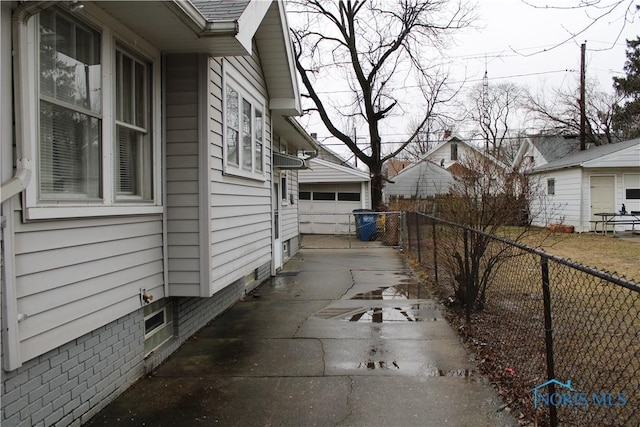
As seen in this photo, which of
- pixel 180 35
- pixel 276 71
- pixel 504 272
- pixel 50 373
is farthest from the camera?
pixel 276 71

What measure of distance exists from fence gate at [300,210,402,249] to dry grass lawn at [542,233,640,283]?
525cm

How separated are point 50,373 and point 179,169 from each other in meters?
2.28

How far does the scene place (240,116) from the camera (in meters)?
6.04

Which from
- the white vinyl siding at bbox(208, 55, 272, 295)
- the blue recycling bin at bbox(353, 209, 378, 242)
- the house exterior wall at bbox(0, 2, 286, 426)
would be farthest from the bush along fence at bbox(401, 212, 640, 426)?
the blue recycling bin at bbox(353, 209, 378, 242)

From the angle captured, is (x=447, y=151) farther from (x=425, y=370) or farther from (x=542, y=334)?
(x=425, y=370)

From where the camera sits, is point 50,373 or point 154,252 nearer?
point 50,373

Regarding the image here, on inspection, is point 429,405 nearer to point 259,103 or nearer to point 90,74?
point 90,74

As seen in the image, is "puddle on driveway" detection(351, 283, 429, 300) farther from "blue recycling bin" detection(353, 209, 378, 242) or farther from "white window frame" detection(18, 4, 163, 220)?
"blue recycling bin" detection(353, 209, 378, 242)

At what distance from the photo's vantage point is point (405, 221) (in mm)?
15383

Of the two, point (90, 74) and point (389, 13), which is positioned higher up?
point (389, 13)

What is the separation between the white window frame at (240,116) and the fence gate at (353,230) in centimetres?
852

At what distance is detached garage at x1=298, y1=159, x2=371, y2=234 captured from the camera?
2066 cm

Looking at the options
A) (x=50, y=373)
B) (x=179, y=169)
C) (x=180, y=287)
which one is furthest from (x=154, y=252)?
(x=50, y=373)

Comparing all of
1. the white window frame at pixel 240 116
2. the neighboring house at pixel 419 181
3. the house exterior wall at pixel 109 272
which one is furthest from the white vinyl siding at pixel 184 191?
the neighboring house at pixel 419 181
